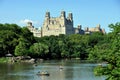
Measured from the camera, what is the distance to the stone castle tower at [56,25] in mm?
162500

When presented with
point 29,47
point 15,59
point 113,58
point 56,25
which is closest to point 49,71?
point 15,59

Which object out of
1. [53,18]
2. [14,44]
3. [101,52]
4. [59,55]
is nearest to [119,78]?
[101,52]

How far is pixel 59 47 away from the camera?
8594 centimetres

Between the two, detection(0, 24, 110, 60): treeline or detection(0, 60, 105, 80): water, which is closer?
detection(0, 60, 105, 80): water

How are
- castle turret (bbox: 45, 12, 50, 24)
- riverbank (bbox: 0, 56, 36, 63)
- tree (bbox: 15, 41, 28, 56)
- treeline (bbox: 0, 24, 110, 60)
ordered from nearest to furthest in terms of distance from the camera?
1. riverbank (bbox: 0, 56, 36, 63)
2. tree (bbox: 15, 41, 28, 56)
3. treeline (bbox: 0, 24, 110, 60)
4. castle turret (bbox: 45, 12, 50, 24)

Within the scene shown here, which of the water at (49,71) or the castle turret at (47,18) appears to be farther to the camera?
the castle turret at (47,18)

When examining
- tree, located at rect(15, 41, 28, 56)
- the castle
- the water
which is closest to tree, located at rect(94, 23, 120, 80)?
the water

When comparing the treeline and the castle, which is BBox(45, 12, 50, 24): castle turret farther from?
the treeline

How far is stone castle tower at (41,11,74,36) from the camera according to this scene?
162m

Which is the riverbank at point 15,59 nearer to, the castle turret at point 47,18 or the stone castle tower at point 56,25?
the stone castle tower at point 56,25

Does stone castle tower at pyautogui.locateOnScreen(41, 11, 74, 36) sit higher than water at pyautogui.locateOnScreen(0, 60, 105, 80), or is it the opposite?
stone castle tower at pyautogui.locateOnScreen(41, 11, 74, 36)

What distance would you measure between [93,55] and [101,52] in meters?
0.38

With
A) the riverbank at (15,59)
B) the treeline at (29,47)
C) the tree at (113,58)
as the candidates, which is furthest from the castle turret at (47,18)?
the tree at (113,58)

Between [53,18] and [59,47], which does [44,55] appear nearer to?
[59,47]
